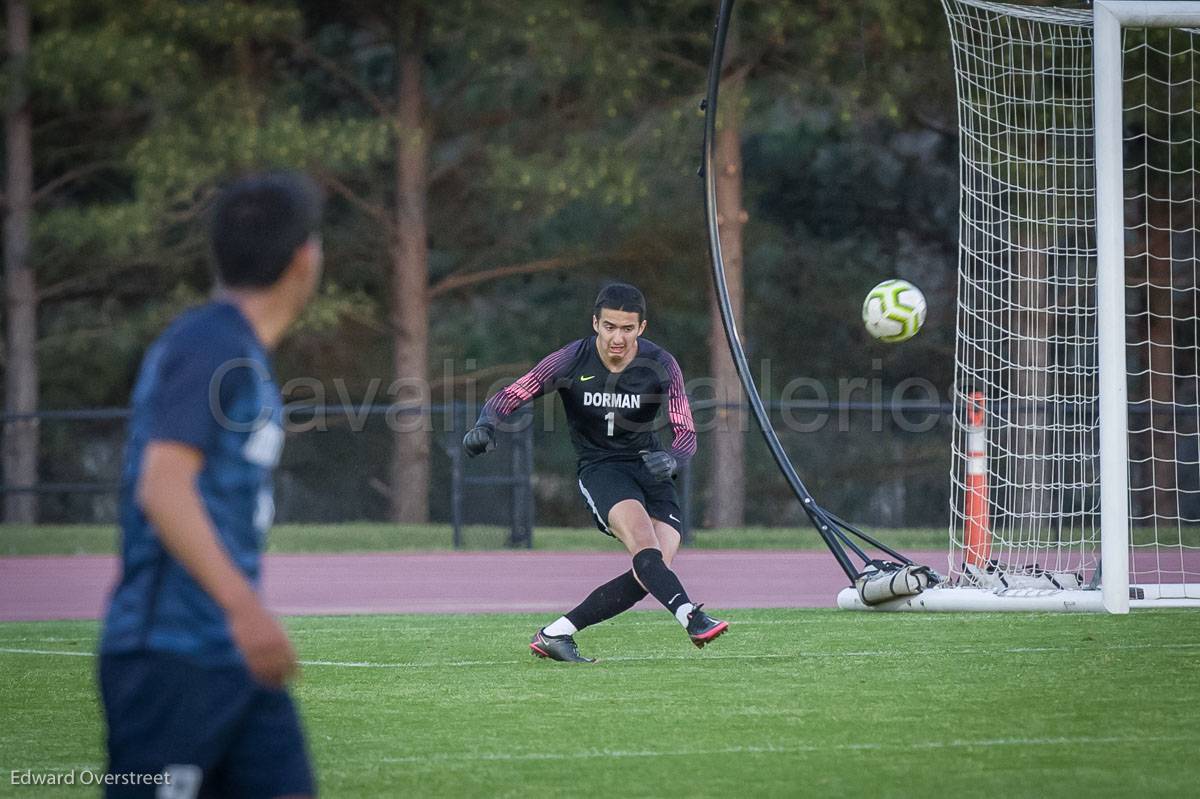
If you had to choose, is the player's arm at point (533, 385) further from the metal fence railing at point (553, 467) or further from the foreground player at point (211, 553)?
the metal fence railing at point (553, 467)

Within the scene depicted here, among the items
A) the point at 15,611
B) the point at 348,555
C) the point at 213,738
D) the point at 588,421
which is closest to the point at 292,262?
the point at 213,738

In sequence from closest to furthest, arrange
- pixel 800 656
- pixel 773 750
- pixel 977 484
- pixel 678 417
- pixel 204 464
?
1. pixel 204 464
2. pixel 773 750
3. pixel 800 656
4. pixel 678 417
5. pixel 977 484

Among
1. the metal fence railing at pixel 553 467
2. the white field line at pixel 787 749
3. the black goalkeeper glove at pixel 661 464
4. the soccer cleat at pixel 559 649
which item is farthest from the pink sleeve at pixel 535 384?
the metal fence railing at pixel 553 467

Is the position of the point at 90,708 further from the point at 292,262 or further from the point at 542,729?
the point at 292,262

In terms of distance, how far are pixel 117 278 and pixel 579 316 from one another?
8170mm

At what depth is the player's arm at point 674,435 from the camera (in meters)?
7.75

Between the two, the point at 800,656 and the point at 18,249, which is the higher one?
the point at 18,249

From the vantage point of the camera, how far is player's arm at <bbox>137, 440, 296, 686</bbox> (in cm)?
283

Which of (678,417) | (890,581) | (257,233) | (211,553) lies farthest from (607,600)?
(211,553)

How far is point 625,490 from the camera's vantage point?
27.0 ft

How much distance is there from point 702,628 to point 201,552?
5066mm

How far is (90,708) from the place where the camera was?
22.5 ft

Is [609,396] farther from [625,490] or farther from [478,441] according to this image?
[478,441]

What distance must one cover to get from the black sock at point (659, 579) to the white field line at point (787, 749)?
2210 millimetres
